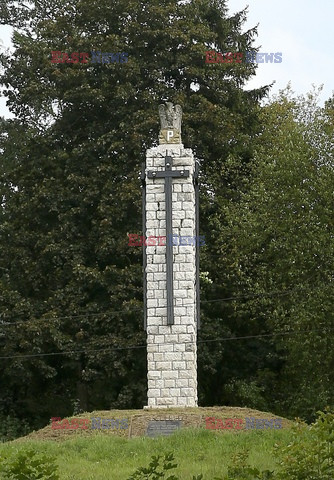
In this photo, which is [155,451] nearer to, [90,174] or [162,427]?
[162,427]

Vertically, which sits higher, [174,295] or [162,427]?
[174,295]

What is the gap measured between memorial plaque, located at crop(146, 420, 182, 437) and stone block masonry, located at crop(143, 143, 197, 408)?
1270mm

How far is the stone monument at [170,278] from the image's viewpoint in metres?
18.9

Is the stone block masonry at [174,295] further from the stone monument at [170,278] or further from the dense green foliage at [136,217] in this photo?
the dense green foliage at [136,217]

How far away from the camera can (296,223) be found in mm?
25000

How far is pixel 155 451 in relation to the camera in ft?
48.8

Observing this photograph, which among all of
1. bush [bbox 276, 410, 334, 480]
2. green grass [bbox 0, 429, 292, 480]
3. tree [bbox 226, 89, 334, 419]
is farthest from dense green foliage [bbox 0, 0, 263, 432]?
bush [bbox 276, 410, 334, 480]

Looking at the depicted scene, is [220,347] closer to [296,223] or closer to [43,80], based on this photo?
[296,223]

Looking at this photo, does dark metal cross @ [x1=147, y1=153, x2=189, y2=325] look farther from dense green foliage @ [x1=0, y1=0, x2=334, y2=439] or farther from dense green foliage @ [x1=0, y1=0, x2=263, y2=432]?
dense green foliage @ [x1=0, y1=0, x2=263, y2=432]

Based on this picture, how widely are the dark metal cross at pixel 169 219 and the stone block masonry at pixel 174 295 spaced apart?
0.07m

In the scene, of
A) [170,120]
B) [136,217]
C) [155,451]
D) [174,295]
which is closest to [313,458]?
[155,451]

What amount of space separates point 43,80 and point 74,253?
5.67 meters

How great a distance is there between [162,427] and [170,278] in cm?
300

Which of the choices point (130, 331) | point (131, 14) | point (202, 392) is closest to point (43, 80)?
point (131, 14)
